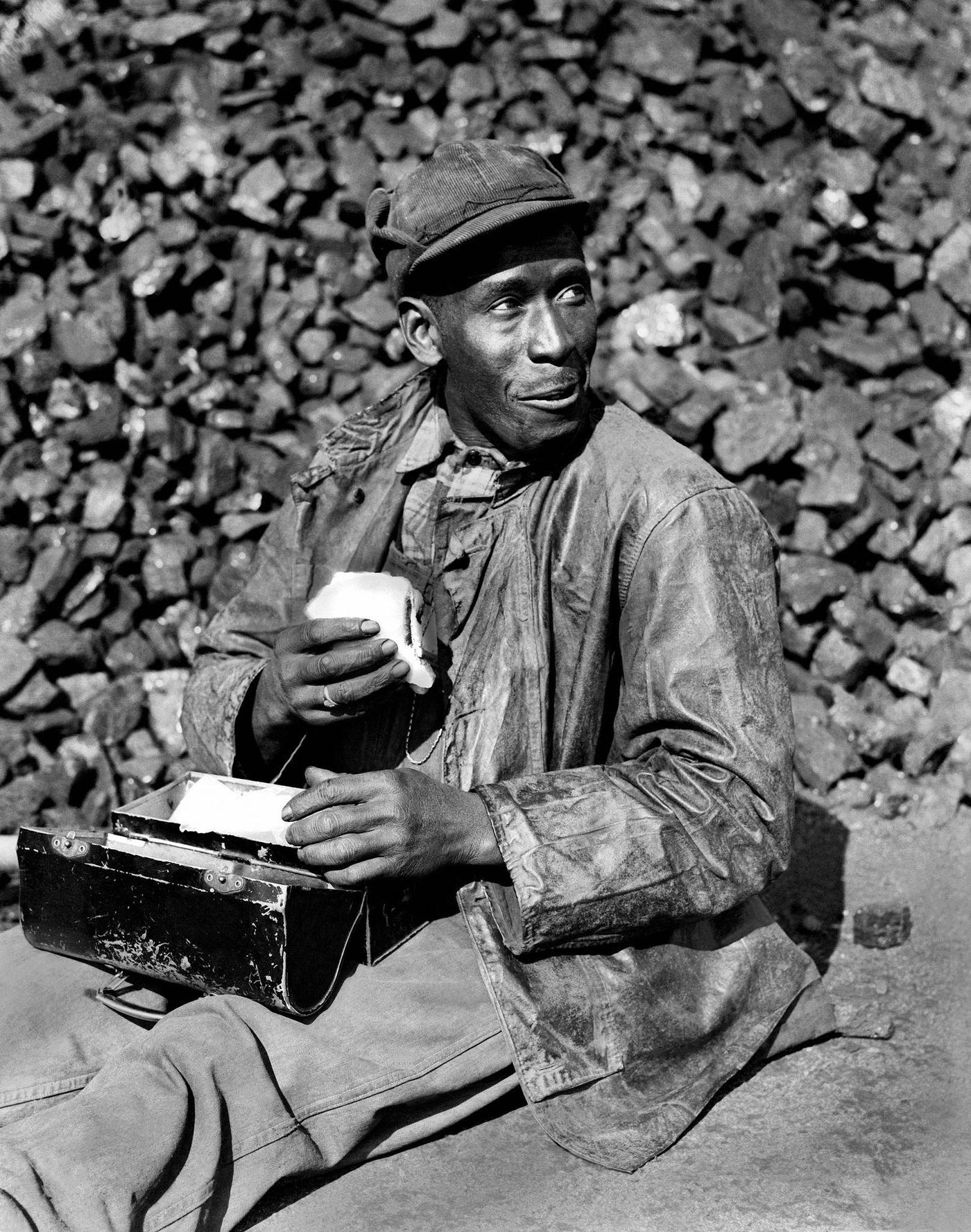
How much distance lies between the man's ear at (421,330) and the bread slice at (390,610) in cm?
59

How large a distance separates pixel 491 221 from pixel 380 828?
3.82 ft

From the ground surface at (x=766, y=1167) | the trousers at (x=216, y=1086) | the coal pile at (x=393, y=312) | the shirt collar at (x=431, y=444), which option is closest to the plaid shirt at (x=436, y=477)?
the shirt collar at (x=431, y=444)

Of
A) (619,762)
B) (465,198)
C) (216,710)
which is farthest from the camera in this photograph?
(216,710)

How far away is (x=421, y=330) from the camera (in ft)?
9.79

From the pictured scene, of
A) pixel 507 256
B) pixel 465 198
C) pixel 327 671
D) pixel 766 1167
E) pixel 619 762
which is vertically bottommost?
pixel 766 1167

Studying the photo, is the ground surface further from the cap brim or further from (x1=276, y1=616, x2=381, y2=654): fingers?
the cap brim

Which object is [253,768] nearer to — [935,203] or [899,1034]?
[899,1034]

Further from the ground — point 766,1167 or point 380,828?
point 380,828

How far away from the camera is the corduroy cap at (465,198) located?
107 inches

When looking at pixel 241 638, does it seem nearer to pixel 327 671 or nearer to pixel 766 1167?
pixel 327 671

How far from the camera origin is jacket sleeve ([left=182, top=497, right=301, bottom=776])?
309 cm

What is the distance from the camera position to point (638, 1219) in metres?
2.61

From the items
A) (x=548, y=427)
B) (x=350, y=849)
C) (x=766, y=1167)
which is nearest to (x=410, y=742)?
(x=350, y=849)

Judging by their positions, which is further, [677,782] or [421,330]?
[421,330]
